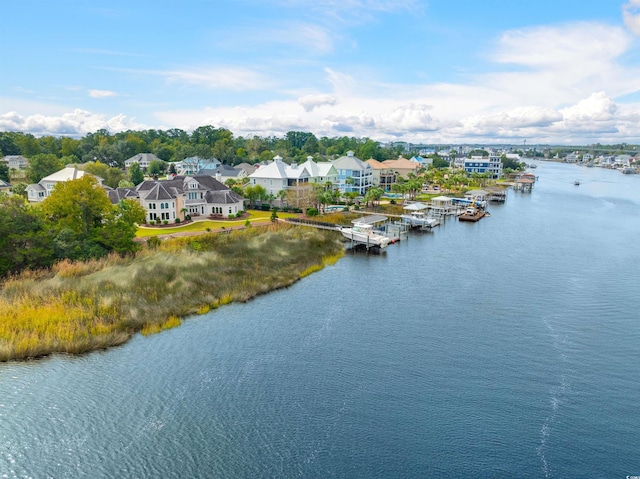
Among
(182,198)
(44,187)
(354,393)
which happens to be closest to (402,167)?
(182,198)

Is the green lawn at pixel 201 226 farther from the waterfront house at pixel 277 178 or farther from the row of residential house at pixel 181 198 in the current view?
the waterfront house at pixel 277 178

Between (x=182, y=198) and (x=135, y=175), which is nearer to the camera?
(x=182, y=198)

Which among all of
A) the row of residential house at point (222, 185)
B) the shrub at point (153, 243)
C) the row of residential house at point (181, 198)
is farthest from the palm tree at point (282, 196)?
the shrub at point (153, 243)

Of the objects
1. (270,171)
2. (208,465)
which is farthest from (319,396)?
(270,171)

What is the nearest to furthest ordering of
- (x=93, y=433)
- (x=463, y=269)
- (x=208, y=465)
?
(x=208, y=465), (x=93, y=433), (x=463, y=269)

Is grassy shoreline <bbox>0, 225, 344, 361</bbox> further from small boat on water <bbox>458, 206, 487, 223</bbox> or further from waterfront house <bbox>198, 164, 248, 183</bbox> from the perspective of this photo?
waterfront house <bbox>198, 164, 248, 183</bbox>

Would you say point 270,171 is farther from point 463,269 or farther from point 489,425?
point 489,425

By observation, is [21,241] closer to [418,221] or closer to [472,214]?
[418,221]
